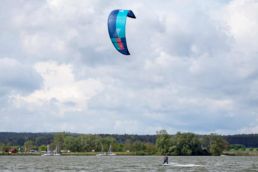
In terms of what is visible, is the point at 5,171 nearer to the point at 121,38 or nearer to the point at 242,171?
the point at 242,171

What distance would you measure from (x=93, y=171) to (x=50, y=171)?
480cm

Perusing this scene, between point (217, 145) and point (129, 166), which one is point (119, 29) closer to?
point (129, 166)

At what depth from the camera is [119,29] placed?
38.5 m

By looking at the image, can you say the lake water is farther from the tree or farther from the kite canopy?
the tree

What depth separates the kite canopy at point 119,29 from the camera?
38500 mm

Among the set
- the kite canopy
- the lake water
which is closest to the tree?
the lake water

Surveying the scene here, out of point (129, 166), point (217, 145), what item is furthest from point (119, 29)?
point (217, 145)

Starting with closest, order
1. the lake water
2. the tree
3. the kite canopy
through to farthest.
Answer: the kite canopy < the lake water < the tree

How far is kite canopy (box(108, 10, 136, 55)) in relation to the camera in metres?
38.5

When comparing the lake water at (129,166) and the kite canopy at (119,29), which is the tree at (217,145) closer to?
the lake water at (129,166)

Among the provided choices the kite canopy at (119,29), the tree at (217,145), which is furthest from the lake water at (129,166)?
the tree at (217,145)

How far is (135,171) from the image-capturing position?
213ft

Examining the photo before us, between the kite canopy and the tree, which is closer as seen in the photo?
the kite canopy

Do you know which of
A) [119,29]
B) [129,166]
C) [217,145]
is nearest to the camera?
[119,29]
